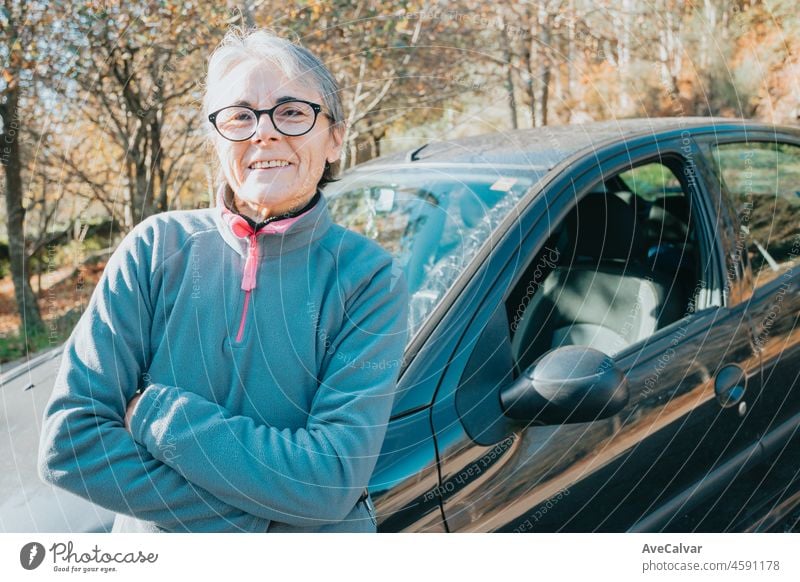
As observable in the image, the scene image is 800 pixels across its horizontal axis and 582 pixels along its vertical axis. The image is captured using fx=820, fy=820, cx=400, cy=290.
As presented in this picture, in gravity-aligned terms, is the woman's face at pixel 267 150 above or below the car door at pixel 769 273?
above

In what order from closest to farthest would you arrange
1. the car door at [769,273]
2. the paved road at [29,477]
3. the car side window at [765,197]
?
the paved road at [29,477]
the car door at [769,273]
the car side window at [765,197]

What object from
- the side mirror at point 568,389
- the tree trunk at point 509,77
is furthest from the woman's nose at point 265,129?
the tree trunk at point 509,77

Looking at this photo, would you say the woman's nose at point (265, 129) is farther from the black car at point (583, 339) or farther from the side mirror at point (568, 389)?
the side mirror at point (568, 389)

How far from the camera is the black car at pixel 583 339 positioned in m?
1.87

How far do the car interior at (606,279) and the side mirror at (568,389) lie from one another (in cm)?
37

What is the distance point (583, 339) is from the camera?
2561 millimetres

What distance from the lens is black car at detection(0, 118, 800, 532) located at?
1869 millimetres

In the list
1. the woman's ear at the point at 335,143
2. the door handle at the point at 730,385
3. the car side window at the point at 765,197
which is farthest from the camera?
the car side window at the point at 765,197

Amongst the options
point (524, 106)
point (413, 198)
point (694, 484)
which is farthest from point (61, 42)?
point (694, 484)

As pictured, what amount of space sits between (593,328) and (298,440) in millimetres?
1377

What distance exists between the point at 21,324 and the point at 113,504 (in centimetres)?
457

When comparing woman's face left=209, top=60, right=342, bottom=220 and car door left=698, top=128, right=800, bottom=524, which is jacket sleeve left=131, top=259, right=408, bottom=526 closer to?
woman's face left=209, top=60, right=342, bottom=220

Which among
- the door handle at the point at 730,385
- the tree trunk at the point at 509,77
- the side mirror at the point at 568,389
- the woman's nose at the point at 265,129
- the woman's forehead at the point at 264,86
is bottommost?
the door handle at the point at 730,385

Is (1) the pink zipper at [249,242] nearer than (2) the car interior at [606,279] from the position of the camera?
Yes
